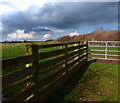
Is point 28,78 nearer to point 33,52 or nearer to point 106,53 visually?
point 33,52

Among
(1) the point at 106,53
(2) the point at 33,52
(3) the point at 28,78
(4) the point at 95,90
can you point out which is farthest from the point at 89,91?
(1) the point at 106,53

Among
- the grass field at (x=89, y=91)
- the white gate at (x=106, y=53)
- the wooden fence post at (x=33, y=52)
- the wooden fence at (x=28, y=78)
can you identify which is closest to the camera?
the wooden fence at (x=28, y=78)

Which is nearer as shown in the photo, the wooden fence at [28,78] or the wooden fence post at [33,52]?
the wooden fence at [28,78]

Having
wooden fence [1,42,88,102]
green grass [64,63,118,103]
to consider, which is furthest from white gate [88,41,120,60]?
wooden fence [1,42,88,102]

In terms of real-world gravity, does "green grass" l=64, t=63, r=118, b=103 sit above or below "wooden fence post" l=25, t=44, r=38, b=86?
→ below

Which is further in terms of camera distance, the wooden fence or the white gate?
the white gate

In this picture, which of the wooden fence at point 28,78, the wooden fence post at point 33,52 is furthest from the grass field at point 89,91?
the wooden fence post at point 33,52

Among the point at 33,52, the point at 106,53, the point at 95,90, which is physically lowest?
the point at 95,90

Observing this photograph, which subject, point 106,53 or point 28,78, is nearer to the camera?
point 28,78

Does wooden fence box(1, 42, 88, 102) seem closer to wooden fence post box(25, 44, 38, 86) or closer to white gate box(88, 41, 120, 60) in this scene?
wooden fence post box(25, 44, 38, 86)

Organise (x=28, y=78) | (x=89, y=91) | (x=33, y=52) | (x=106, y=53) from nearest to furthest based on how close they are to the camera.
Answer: (x=28, y=78) < (x=33, y=52) < (x=89, y=91) < (x=106, y=53)

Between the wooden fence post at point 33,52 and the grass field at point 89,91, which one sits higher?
the wooden fence post at point 33,52

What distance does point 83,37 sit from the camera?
3349 inches

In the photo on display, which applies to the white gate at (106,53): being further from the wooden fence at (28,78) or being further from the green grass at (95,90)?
the wooden fence at (28,78)
